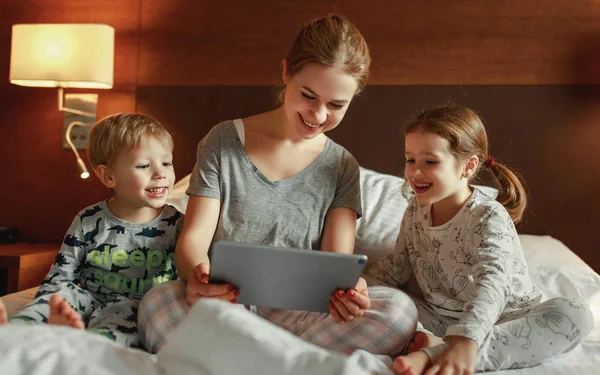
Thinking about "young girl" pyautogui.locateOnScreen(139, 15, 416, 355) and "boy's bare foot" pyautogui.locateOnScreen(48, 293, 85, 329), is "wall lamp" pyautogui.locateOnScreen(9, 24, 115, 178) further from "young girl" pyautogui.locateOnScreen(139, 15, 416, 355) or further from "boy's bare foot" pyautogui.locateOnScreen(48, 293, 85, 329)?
"boy's bare foot" pyautogui.locateOnScreen(48, 293, 85, 329)

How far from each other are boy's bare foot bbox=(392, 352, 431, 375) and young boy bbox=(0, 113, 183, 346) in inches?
24.8

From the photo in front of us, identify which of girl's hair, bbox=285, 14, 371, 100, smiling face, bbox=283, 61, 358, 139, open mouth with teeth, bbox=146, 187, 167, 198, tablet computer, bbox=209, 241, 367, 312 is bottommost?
tablet computer, bbox=209, 241, 367, 312

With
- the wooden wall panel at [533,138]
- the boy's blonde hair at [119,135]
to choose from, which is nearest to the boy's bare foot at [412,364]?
the boy's blonde hair at [119,135]

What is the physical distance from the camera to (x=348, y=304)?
1103 mm

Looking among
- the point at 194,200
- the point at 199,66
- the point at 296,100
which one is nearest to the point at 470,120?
the point at 296,100

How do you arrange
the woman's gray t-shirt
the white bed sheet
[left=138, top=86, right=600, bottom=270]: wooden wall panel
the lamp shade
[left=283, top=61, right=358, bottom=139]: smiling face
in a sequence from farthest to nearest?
the lamp shade → [left=138, top=86, right=600, bottom=270]: wooden wall panel → the woman's gray t-shirt → [left=283, top=61, right=358, bottom=139]: smiling face → the white bed sheet

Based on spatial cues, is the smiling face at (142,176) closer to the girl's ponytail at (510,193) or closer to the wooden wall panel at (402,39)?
the girl's ponytail at (510,193)

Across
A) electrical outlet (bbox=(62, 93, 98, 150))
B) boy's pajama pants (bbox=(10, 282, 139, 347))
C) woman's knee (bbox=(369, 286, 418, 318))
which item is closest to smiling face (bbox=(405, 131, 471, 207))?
woman's knee (bbox=(369, 286, 418, 318))

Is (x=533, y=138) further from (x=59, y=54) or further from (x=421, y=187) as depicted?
(x=59, y=54)

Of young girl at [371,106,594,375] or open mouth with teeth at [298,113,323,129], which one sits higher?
open mouth with teeth at [298,113,323,129]

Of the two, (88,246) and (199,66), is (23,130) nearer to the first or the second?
(199,66)

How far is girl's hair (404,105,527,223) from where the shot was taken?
1414mm

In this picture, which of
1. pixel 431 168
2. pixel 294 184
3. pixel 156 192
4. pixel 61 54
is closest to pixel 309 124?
pixel 294 184

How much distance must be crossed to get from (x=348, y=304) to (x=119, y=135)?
27.4 inches
